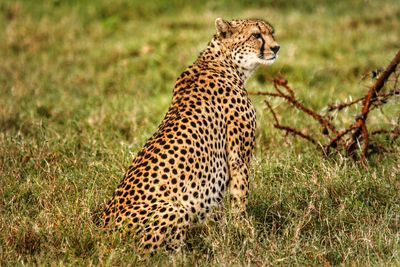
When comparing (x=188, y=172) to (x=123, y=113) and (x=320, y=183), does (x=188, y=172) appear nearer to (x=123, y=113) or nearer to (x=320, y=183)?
(x=320, y=183)

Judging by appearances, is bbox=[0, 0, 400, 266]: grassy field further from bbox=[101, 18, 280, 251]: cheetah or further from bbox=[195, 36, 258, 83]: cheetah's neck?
bbox=[195, 36, 258, 83]: cheetah's neck

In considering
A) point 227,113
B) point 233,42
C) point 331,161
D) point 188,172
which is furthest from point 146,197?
point 331,161

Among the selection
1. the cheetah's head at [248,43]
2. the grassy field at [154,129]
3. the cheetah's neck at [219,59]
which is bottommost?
the grassy field at [154,129]

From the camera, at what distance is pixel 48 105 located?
6621mm

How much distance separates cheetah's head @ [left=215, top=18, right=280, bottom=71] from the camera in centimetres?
427

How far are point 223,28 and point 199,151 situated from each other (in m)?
0.84

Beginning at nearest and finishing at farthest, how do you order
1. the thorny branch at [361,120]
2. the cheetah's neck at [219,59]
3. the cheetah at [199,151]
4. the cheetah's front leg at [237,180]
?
the cheetah at [199,151], the cheetah's front leg at [237,180], the cheetah's neck at [219,59], the thorny branch at [361,120]

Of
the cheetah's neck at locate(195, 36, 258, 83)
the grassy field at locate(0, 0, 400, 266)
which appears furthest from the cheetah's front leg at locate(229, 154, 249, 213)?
the cheetah's neck at locate(195, 36, 258, 83)

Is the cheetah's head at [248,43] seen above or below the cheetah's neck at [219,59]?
above

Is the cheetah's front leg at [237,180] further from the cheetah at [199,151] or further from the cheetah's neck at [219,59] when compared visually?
the cheetah's neck at [219,59]

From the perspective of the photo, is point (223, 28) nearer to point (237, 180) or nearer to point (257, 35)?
point (257, 35)

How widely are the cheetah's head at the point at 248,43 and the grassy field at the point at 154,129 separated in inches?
27.4

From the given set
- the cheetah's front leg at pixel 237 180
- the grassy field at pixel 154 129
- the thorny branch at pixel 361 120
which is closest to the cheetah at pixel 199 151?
the cheetah's front leg at pixel 237 180

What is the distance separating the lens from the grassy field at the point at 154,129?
3.62 meters
